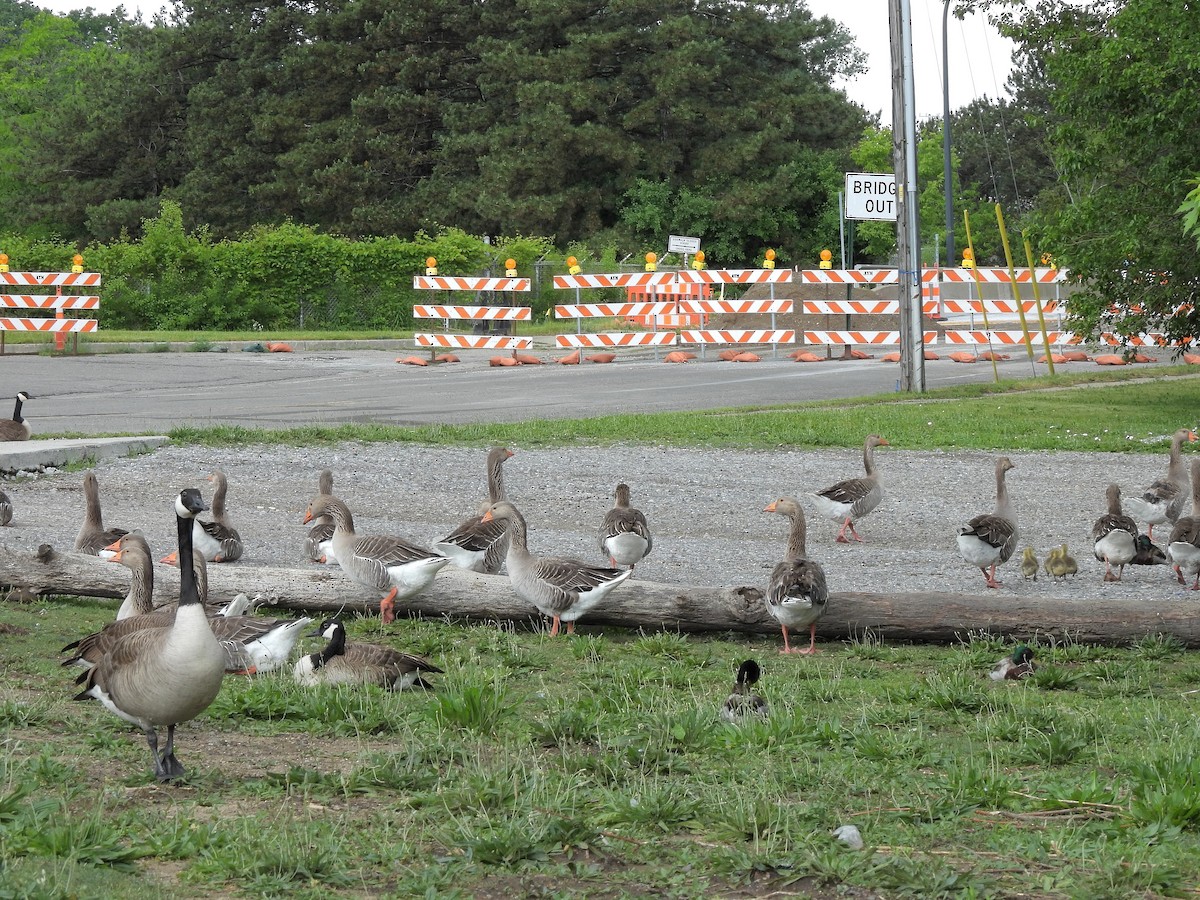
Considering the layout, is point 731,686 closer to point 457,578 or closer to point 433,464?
point 457,578

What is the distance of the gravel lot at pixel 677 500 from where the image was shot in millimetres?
11578

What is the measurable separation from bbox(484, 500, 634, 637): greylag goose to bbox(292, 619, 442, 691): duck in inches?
56.8

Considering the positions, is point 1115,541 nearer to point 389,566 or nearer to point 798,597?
point 798,597

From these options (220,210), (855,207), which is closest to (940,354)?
(855,207)

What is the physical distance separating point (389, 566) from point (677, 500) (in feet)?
19.0

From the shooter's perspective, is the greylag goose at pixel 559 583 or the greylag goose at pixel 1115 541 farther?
the greylag goose at pixel 1115 541

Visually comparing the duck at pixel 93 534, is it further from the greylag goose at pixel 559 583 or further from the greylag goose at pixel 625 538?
the greylag goose at pixel 625 538

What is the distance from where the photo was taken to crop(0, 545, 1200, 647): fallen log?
8.73 m

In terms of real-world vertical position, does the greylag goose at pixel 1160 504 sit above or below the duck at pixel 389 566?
below

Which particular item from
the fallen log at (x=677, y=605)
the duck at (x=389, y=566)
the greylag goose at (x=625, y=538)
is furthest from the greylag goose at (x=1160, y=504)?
the duck at (x=389, y=566)

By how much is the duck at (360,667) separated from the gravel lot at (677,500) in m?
3.56

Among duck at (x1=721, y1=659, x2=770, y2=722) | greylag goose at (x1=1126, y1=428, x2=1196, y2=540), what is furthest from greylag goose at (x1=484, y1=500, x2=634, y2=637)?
greylag goose at (x1=1126, y1=428, x2=1196, y2=540)

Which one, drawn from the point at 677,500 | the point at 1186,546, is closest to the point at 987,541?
the point at 1186,546

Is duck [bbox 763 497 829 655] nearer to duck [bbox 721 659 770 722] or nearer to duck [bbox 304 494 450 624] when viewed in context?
duck [bbox 721 659 770 722]
